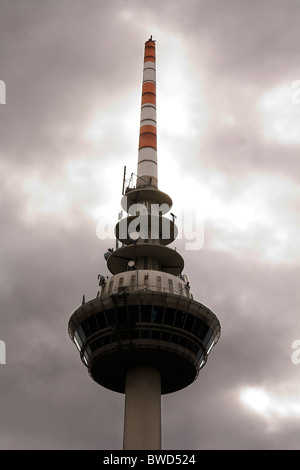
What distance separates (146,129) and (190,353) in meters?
38.3

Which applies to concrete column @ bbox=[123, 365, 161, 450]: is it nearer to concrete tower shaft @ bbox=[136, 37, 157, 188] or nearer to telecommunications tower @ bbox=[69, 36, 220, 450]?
telecommunications tower @ bbox=[69, 36, 220, 450]

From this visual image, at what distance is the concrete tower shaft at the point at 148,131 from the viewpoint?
267 ft

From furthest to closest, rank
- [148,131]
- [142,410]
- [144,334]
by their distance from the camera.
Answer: [148,131]
[144,334]
[142,410]

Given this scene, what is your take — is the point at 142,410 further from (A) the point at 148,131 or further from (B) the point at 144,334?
(A) the point at 148,131

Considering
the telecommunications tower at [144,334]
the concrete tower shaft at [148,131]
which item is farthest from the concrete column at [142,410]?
the concrete tower shaft at [148,131]

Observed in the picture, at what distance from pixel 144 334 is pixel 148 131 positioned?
Result: 36.7 m

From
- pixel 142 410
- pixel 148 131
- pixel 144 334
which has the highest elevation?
pixel 148 131

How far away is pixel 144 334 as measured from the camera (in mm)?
62000

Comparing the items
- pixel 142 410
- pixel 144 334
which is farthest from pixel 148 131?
pixel 142 410

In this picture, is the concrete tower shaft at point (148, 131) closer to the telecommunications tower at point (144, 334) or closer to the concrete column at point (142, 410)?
the telecommunications tower at point (144, 334)

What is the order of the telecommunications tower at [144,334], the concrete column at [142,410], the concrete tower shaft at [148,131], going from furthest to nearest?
the concrete tower shaft at [148,131], the telecommunications tower at [144,334], the concrete column at [142,410]

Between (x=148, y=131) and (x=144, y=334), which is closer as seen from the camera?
(x=144, y=334)

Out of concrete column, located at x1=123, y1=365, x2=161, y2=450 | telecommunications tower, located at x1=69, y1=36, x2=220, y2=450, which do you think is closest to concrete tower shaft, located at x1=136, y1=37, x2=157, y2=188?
telecommunications tower, located at x1=69, y1=36, x2=220, y2=450
